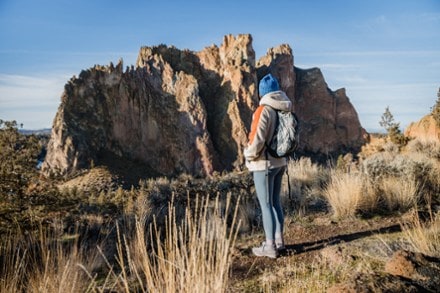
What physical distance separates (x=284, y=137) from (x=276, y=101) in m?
0.39

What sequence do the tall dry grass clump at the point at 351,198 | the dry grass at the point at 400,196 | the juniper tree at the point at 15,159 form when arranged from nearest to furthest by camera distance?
1. the juniper tree at the point at 15,159
2. the tall dry grass clump at the point at 351,198
3. the dry grass at the point at 400,196

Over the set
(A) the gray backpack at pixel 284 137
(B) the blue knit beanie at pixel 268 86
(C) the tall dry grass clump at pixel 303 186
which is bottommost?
(C) the tall dry grass clump at pixel 303 186

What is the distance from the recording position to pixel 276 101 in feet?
12.7

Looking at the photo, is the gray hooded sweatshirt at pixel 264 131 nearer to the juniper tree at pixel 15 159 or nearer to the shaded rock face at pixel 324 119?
the juniper tree at pixel 15 159

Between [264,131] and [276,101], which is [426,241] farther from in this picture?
[276,101]

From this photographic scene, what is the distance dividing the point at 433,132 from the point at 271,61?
162ft

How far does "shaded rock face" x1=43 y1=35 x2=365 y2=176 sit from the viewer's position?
43.9 metres

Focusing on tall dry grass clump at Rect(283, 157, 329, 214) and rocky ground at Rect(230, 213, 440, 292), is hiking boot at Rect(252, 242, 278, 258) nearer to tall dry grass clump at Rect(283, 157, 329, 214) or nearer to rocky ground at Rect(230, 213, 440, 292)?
rocky ground at Rect(230, 213, 440, 292)

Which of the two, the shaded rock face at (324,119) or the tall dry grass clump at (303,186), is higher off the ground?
the shaded rock face at (324,119)

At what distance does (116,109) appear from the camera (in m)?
49.1

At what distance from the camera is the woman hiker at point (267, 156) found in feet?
12.5

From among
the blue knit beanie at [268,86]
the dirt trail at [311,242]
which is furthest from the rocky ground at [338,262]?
the blue knit beanie at [268,86]

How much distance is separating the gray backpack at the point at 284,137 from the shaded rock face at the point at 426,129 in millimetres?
11292

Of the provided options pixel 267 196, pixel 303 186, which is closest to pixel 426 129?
pixel 303 186
